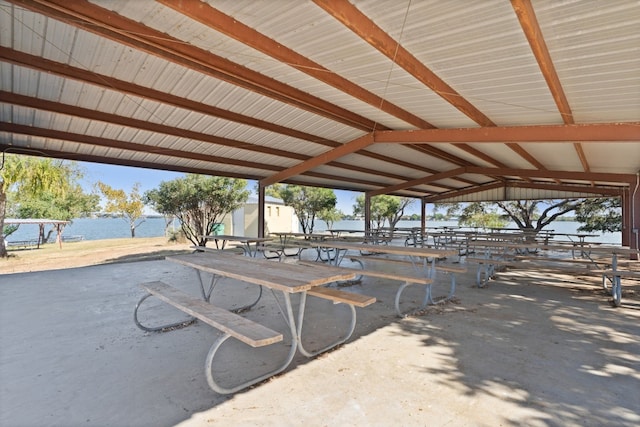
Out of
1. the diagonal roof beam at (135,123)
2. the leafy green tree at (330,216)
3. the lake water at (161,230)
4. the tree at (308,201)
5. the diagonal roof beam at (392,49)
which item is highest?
the diagonal roof beam at (392,49)

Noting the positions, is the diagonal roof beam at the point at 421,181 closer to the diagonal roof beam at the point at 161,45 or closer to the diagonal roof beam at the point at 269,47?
the diagonal roof beam at the point at 269,47

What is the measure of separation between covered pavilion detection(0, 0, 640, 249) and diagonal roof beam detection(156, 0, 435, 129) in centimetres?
1

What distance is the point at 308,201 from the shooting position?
16.4m

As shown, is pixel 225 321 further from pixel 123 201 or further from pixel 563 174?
pixel 123 201

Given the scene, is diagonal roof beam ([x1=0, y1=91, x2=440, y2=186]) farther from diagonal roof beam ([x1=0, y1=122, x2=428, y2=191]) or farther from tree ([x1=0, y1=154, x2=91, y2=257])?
tree ([x1=0, y1=154, x2=91, y2=257])

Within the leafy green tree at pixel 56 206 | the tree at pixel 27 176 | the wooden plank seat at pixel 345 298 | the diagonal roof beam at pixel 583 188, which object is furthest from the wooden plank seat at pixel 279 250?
the leafy green tree at pixel 56 206

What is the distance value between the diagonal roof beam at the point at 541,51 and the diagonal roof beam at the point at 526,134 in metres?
0.26

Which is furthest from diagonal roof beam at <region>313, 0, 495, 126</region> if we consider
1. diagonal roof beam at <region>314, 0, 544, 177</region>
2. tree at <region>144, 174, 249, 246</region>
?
tree at <region>144, 174, 249, 246</region>

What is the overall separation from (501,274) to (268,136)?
512cm

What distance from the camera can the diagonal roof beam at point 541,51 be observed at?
7.03 feet

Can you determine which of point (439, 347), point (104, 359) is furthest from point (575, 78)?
point (104, 359)

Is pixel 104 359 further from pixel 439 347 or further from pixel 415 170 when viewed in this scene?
pixel 415 170

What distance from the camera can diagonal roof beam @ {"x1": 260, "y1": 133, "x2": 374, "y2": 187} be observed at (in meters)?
6.35

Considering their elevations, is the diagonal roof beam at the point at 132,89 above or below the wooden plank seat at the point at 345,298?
above
